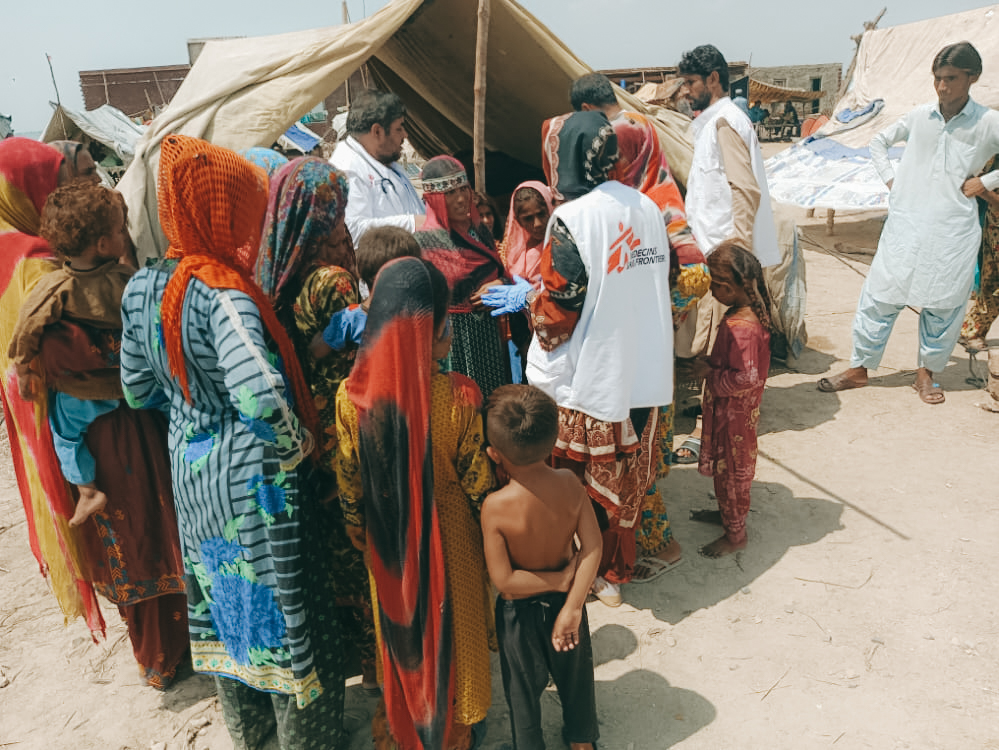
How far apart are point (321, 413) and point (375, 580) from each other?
2.03 feet

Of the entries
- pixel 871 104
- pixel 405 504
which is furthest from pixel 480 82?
pixel 871 104

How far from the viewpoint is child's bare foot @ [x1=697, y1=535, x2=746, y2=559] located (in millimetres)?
3381

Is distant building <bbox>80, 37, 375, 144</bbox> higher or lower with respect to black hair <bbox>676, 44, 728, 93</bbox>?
higher

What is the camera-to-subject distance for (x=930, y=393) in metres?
4.88

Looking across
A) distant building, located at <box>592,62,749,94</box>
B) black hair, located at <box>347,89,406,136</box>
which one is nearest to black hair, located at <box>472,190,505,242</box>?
black hair, located at <box>347,89,406,136</box>

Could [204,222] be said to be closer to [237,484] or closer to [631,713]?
[237,484]

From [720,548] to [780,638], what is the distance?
0.61 m

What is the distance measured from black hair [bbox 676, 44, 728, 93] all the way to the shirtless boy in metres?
3.15

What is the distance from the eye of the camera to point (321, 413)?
2352 millimetres

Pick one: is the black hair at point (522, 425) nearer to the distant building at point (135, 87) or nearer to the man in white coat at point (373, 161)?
the man in white coat at point (373, 161)

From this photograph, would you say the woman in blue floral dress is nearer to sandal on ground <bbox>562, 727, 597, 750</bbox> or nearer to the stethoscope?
sandal on ground <bbox>562, 727, 597, 750</bbox>

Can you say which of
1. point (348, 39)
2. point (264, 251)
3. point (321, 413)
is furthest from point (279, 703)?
point (348, 39)

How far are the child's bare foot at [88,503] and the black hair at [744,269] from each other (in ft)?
8.49

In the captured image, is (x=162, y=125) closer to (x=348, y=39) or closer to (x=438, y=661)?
(x=348, y=39)
